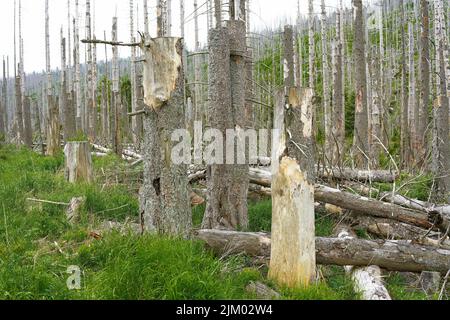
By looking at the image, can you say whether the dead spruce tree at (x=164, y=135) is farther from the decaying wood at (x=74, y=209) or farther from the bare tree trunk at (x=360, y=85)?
the bare tree trunk at (x=360, y=85)

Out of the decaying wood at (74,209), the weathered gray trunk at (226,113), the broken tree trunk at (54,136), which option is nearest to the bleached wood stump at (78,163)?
the decaying wood at (74,209)

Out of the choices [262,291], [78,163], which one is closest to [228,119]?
[262,291]

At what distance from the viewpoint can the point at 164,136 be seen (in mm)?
4891

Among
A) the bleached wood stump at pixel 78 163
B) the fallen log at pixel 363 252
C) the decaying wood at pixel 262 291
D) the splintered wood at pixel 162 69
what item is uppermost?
the splintered wood at pixel 162 69

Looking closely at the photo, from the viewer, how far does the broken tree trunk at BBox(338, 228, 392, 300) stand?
422cm

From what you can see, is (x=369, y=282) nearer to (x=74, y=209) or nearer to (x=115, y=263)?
(x=115, y=263)

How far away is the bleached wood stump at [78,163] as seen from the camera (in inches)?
325

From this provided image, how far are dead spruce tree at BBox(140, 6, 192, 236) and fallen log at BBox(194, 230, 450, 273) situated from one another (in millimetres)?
445

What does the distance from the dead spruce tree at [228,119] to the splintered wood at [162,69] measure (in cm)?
118

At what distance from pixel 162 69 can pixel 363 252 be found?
105 inches

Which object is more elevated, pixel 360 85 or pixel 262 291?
pixel 360 85
